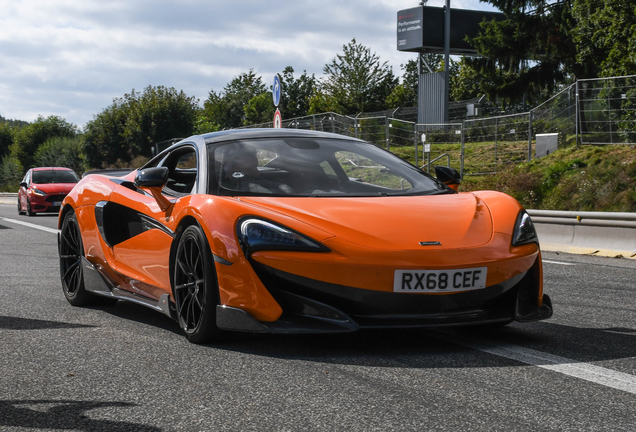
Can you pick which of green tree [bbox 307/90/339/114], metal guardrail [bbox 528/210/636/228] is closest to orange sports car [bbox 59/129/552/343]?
metal guardrail [bbox 528/210/636/228]

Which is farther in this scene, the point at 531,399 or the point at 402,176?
the point at 402,176

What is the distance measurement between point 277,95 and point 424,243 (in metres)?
11.7

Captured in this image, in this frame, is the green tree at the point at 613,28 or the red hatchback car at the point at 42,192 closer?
the green tree at the point at 613,28

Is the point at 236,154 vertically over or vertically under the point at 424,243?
over

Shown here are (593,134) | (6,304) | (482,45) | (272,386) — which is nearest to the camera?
(272,386)

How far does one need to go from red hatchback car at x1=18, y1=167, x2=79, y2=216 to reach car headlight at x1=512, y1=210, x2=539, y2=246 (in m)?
20.1

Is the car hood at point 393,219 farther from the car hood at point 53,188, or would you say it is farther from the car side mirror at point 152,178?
the car hood at point 53,188

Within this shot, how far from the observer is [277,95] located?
15.4 m

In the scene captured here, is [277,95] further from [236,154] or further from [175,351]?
[175,351]

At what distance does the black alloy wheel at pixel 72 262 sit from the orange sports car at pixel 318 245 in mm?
836

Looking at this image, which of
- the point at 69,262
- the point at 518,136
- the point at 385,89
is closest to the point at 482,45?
the point at 518,136

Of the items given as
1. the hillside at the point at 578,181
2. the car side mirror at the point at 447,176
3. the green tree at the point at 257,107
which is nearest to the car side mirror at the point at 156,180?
the car side mirror at the point at 447,176

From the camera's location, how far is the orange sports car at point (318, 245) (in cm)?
398

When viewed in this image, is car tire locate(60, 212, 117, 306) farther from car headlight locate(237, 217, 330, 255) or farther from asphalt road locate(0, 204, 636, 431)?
car headlight locate(237, 217, 330, 255)
